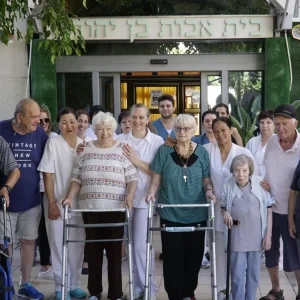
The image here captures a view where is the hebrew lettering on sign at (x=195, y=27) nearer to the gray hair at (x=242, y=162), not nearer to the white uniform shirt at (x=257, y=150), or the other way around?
the white uniform shirt at (x=257, y=150)

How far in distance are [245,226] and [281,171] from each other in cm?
72

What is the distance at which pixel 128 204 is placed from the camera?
20.4 feet

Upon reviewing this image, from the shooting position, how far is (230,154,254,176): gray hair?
6086mm

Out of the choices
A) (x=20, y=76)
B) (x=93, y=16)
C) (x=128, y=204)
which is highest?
(x=93, y=16)

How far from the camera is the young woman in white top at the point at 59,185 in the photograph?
663 cm

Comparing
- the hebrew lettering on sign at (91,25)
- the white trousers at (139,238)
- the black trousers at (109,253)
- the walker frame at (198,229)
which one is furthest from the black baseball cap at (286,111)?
the hebrew lettering on sign at (91,25)

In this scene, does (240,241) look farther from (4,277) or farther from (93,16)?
(93,16)

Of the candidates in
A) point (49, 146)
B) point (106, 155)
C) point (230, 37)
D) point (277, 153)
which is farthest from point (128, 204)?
point (230, 37)

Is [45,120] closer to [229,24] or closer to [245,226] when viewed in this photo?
[245,226]

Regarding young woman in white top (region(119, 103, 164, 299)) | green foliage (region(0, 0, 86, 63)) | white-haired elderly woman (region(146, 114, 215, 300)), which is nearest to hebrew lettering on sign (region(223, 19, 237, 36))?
green foliage (region(0, 0, 86, 63))

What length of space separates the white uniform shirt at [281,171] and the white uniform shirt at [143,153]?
3.73 feet

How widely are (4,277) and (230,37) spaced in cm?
871

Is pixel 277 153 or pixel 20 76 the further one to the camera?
pixel 20 76

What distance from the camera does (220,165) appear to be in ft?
21.4
